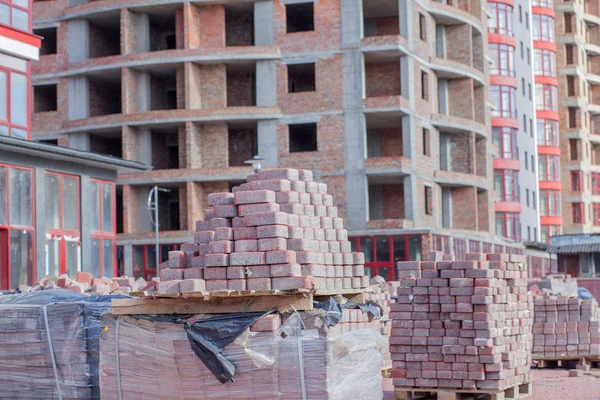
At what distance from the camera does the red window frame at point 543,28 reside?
78.6 metres

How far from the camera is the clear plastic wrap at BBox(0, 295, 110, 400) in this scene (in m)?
12.9

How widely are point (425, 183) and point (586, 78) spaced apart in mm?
42567

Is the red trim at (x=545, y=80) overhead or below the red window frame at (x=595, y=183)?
overhead

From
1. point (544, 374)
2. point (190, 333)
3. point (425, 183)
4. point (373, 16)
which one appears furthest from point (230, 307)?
point (373, 16)

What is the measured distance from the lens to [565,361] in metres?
25.7

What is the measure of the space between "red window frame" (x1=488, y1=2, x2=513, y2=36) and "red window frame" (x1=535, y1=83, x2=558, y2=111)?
10.8 m

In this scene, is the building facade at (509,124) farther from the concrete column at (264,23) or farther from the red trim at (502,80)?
the concrete column at (264,23)

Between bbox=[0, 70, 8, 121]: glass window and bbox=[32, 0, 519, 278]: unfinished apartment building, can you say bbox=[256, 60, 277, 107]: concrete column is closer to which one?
bbox=[32, 0, 519, 278]: unfinished apartment building

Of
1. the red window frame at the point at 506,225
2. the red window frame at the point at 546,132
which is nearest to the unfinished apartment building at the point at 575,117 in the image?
the red window frame at the point at 546,132

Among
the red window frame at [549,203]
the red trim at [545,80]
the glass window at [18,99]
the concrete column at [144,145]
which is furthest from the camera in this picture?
the red trim at [545,80]

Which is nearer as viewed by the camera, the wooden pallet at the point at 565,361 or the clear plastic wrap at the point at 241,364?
the clear plastic wrap at the point at 241,364

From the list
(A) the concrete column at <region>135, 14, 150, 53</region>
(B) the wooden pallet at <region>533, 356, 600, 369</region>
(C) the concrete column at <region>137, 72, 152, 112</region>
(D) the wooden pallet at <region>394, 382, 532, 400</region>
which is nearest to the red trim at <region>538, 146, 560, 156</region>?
(C) the concrete column at <region>137, 72, 152, 112</region>

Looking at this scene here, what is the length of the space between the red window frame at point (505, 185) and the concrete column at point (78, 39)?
2899 cm

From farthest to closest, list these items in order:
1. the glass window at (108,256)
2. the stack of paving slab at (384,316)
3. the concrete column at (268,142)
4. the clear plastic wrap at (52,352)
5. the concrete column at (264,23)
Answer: the concrete column at (264,23) → the concrete column at (268,142) → the glass window at (108,256) → the stack of paving slab at (384,316) → the clear plastic wrap at (52,352)
